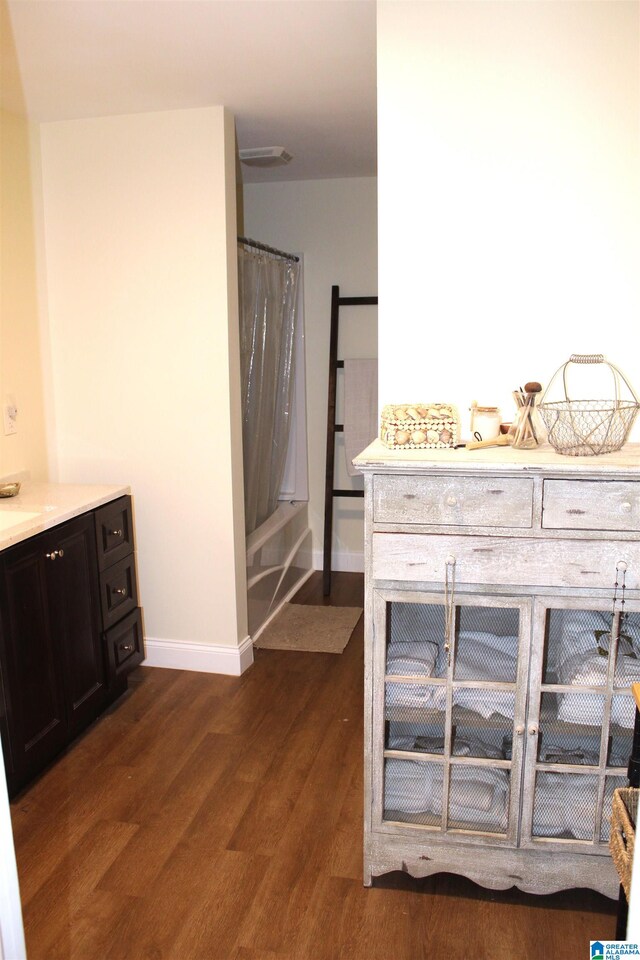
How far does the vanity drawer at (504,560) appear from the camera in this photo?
1.77 meters

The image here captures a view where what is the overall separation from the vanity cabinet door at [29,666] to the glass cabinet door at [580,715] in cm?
149

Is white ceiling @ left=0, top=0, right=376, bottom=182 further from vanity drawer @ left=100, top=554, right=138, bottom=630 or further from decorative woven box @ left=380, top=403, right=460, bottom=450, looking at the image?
vanity drawer @ left=100, top=554, right=138, bottom=630

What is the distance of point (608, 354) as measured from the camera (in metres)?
2.10

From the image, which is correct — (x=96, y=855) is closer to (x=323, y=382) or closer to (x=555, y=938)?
(x=555, y=938)

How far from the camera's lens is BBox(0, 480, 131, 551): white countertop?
7.80 feet

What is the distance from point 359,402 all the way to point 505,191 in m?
2.27

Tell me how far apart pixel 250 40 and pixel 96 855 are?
238 centimetres

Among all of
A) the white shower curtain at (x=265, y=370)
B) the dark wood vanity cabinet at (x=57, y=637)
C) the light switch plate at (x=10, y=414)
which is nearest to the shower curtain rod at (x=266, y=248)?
the white shower curtain at (x=265, y=370)

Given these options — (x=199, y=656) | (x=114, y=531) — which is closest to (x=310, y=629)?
(x=199, y=656)

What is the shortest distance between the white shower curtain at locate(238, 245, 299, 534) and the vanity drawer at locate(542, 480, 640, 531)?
204 centimetres

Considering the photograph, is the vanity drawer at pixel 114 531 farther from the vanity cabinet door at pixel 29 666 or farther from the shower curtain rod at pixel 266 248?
the shower curtain rod at pixel 266 248

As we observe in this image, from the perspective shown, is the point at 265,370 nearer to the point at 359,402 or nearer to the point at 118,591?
the point at 359,402

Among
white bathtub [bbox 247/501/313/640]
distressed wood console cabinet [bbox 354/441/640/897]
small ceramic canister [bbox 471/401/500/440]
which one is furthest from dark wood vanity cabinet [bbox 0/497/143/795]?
small ceramic canister [bbox 471/401/500/440]

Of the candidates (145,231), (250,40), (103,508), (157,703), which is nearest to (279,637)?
(157,703)
